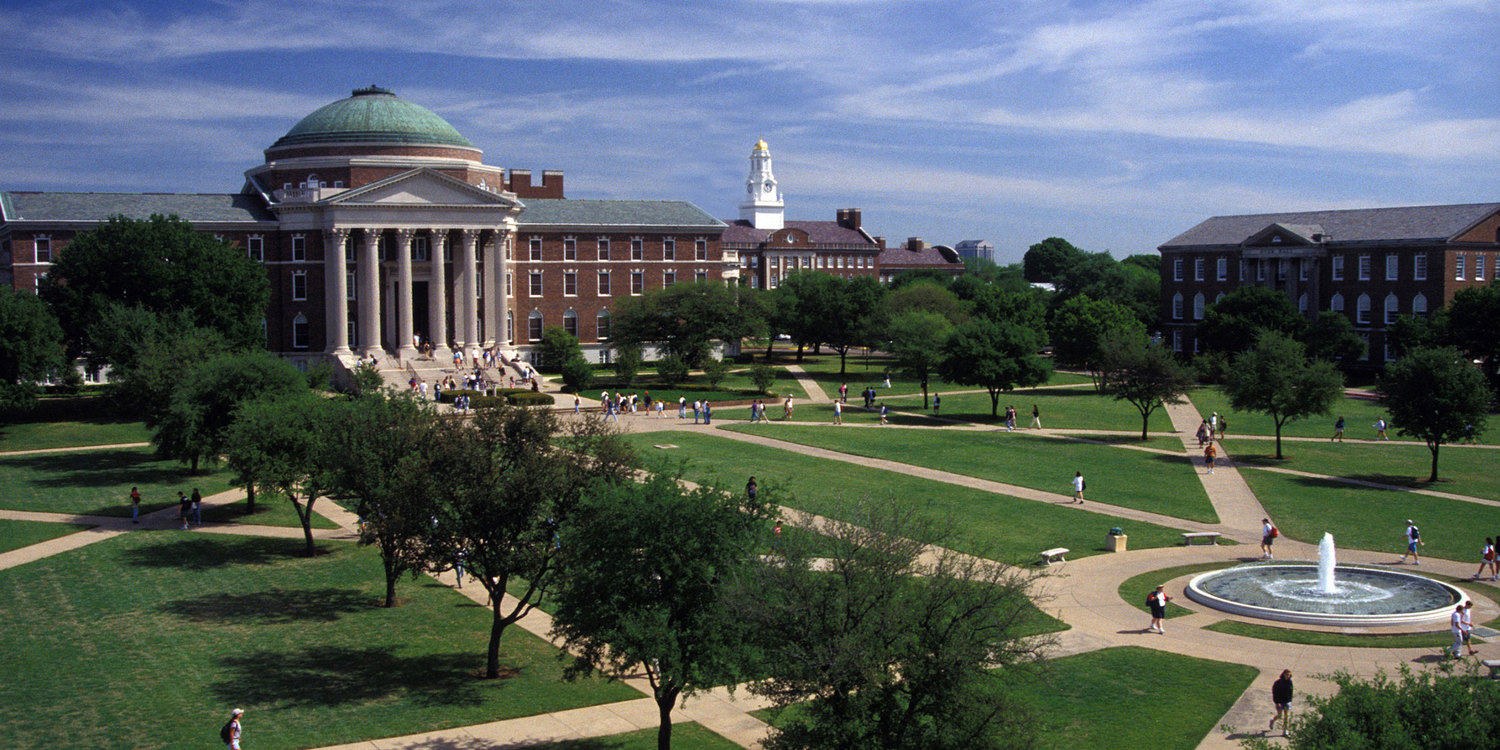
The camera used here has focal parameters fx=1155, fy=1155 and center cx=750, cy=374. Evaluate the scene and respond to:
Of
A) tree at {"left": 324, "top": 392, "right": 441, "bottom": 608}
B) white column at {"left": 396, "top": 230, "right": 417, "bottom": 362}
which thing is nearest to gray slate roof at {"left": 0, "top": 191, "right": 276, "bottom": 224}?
white column at {"left": 396, "top": 230, "right": 417, "bottom": 362}

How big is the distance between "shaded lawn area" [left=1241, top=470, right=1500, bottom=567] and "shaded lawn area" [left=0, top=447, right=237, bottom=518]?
1733 inches

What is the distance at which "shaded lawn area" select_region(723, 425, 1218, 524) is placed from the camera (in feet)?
156

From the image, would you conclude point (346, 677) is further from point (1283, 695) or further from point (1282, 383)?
point (1282, 383)

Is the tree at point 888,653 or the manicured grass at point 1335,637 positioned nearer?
the tree at point 888,653

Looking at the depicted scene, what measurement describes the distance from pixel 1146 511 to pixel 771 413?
29.7 meters

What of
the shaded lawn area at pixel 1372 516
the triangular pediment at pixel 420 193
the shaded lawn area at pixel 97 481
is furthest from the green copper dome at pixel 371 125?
the shaded lawn area at pixel 1372 516

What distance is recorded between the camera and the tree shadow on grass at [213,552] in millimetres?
37750

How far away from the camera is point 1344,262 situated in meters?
101

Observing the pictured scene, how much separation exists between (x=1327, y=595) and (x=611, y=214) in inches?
2913

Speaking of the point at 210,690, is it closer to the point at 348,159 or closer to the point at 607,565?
the point at 607,565

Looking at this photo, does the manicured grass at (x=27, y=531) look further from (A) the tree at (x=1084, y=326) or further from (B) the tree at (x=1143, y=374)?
(A) the tree at (x=1084, y=326)

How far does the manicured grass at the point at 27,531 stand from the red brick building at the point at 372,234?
127 ft

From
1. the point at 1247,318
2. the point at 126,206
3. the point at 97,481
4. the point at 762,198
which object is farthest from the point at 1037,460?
the point at 762,198

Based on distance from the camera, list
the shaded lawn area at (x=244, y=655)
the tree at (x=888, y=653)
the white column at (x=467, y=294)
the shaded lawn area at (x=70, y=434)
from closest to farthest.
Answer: the tree at (x=888, y=653), the shaded lawn area at (x=244, y=655), the shaded lawn area at (x=70, y=434), the white column at (x=467, y=294)
